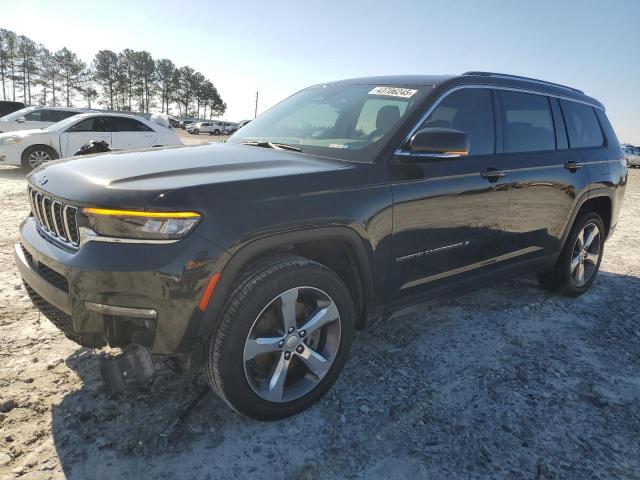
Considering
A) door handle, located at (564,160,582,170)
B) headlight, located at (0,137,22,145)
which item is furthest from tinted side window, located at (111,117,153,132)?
door handle, located at (564,160,582,170)

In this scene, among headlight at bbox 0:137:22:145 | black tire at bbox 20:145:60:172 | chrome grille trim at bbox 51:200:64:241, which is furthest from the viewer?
black tire at bbox 20:145:60:172

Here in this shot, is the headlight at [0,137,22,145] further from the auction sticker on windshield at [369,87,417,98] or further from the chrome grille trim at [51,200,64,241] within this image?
the auction sticker on windshield at [369,87,417,98]

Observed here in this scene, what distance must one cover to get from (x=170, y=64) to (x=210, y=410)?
3808 inches

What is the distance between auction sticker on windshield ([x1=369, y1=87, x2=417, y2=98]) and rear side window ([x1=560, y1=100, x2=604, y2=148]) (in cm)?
188

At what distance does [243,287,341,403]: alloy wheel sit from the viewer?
7.47 feet

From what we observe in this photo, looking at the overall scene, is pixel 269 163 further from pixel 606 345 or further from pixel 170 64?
pixel 170 64

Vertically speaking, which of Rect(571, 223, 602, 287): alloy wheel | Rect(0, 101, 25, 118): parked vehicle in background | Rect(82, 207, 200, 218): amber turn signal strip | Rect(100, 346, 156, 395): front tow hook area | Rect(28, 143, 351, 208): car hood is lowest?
Rect(100, 346, 156, 395): front tow hook area

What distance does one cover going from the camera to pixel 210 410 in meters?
2.48

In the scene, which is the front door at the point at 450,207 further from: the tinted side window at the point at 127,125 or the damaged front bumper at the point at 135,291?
the tinted side window at the point at 127,125

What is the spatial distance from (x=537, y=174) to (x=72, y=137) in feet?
34.3

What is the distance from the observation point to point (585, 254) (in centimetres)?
457

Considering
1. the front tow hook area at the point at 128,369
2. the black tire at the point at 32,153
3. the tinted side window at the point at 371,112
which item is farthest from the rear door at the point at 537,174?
the black tire at the point at 32,153

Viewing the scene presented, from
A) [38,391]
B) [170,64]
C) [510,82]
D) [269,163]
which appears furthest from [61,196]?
[170,64]

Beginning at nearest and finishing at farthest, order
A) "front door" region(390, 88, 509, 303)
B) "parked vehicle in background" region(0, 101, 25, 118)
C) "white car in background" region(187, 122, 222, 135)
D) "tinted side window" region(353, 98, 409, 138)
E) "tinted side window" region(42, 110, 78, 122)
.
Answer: "front door" region(390, 88, 509, 303) < "tinted side window" region(353, 98, 409, 138) < "tinted side window" region(42, 110, 78, 122) < "parked vehicle in background" region(0, 101, 25, 118) < "white car in background" region(187, 122, 222, 135)
